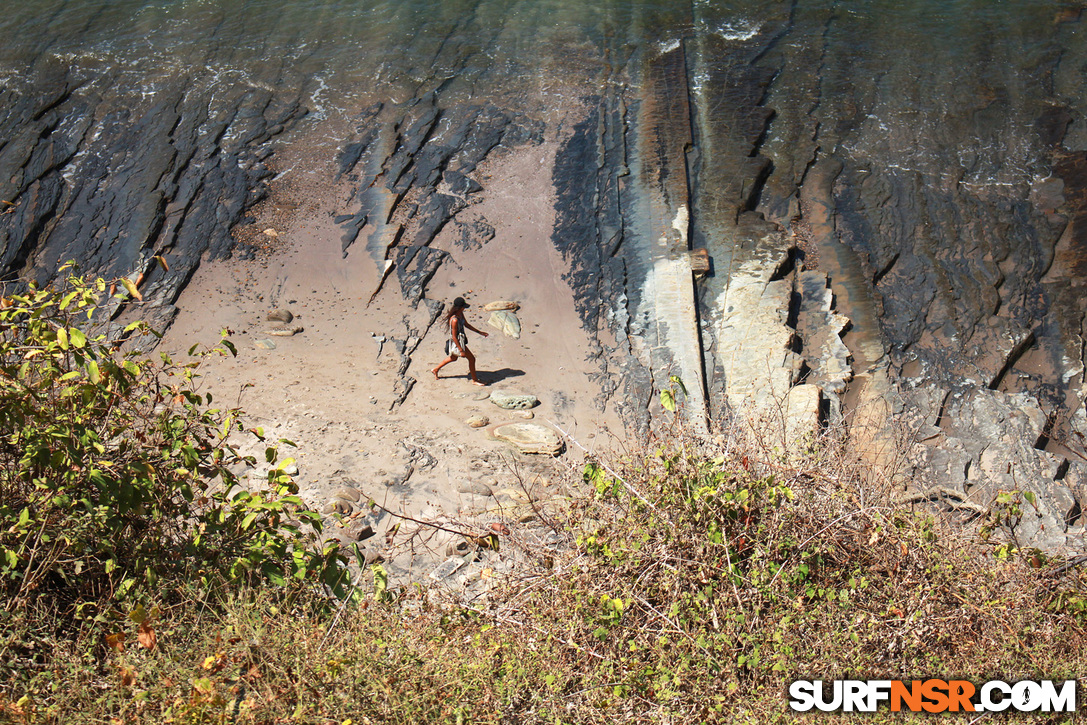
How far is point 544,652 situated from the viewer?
142 inches

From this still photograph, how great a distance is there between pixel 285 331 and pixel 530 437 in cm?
348

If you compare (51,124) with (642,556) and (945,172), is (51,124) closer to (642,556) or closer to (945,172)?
(642,556)

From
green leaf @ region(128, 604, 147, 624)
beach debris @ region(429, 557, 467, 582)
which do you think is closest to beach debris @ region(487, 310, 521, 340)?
beach debris @ region(429, 557, 467, 582)

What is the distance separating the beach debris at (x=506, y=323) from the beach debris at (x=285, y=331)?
2.23 m

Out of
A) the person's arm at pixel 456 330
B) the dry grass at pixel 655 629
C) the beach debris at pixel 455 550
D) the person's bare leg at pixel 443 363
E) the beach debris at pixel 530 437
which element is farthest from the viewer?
the person's bare leg at pixel 443 363

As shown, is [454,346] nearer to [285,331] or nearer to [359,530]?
[285,331]

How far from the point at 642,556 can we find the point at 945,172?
817cm

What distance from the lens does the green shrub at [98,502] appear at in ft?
10.8

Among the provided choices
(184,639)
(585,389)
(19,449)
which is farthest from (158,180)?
(184,639)

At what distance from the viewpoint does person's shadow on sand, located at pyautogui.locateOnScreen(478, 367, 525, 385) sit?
26.1ft

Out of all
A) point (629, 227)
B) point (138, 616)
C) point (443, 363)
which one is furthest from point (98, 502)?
point (629, 227)

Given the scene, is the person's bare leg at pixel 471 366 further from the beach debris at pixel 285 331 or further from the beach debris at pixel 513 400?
the beach debris at pixel 285 331

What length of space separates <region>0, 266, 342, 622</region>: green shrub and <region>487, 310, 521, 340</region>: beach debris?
16.1 ft

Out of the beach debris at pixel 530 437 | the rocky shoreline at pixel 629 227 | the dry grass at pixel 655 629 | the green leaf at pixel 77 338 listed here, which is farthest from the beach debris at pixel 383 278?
the green leaf at pixel 77 338
